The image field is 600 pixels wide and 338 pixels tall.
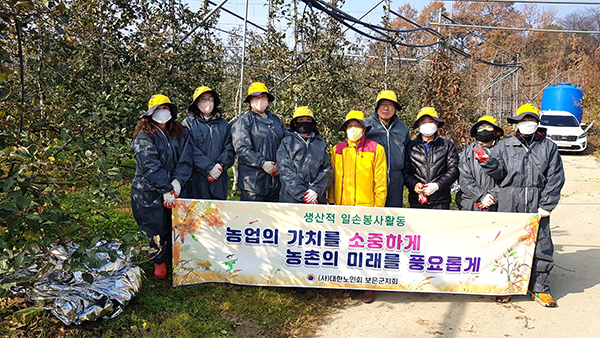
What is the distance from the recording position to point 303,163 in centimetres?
451

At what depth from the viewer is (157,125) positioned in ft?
14.9

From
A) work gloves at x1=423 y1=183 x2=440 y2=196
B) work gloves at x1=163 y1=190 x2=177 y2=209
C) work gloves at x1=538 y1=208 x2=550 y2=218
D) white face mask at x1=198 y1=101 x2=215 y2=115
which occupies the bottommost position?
work gloves at x1=538 y1=208 x2=550 y2=218

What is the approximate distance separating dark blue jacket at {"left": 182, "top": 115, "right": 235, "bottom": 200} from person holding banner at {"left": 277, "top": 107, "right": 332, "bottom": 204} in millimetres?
765

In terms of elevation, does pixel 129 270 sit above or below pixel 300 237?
below

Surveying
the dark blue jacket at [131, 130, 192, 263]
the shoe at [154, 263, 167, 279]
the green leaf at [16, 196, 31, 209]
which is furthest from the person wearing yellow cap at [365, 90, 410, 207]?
the green leaf at [16, 196, 31, 209]

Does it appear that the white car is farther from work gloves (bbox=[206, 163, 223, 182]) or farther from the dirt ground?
work gloves (bbox=[206, 163, 223, 182])

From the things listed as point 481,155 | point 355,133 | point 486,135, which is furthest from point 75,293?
point 486,135

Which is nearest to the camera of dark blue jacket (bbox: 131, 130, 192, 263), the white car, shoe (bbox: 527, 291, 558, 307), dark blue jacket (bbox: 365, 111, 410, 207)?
dark blue jacket (bbox: 131, 130, 192, 263)

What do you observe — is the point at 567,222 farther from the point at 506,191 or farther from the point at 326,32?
the point at 326,32

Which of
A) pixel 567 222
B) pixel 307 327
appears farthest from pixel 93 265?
pixel 567 222

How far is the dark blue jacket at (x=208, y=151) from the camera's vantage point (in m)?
4.94

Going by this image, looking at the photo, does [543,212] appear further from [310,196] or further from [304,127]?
[304,127]

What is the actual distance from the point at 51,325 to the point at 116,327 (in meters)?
0.47

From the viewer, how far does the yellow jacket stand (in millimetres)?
4535
